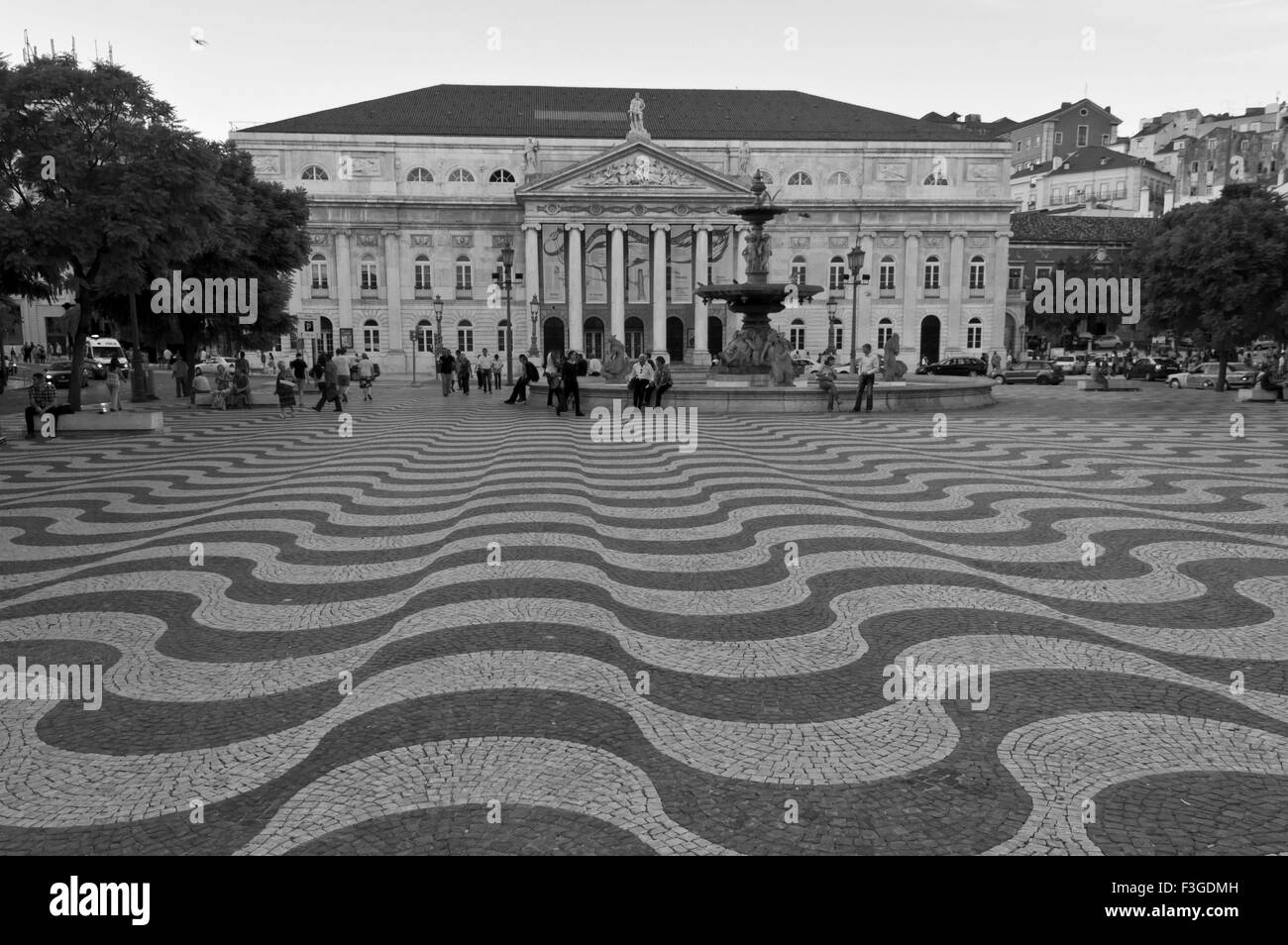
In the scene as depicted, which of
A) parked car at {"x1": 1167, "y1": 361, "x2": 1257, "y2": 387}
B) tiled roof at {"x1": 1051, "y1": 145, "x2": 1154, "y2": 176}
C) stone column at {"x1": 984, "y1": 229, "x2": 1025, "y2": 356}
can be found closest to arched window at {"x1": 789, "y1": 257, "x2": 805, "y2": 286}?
stone column at {"x1": 984, "y1": 229, "x2": 1025, "y2": 356}

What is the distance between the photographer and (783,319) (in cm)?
6894

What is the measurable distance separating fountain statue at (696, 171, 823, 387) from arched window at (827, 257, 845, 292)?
134 feet

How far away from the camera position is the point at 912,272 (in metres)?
69.2

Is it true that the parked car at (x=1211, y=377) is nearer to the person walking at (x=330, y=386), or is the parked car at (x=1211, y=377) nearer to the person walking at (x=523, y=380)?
the person walking at (x=523, y=380)

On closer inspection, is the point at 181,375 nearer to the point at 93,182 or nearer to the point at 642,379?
the point at 93,182

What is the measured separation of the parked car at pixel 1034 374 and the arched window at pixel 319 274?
147 ft

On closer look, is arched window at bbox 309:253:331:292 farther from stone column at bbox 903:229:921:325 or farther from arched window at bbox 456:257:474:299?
stone column at bbox 903:229:921:325

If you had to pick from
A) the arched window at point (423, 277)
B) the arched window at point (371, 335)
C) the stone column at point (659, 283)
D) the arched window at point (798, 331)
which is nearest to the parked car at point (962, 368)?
the arched window at point (798, 331)

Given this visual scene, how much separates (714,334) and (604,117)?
18280 mm

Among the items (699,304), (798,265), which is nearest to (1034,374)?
(798,265)

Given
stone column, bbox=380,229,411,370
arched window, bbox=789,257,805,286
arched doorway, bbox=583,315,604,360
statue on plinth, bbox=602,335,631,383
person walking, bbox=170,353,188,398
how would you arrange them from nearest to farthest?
person walking, bbox=170,353,188,398 < statue on plinth, bbox=602,335,631,383 < stone column, bbox=380,229,411,370 < arched doorway, bbox=583,315,604,360 < arched window, bbox=789,257,805,286

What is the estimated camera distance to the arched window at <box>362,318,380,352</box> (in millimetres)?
66625
